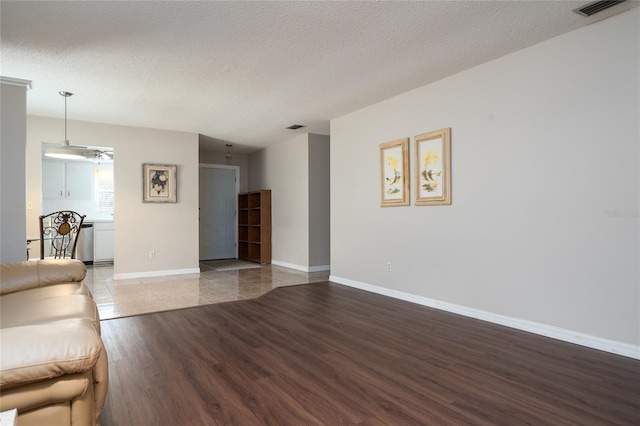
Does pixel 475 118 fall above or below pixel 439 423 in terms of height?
above

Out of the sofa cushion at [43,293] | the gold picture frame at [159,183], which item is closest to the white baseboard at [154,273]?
the gold picture frame at [159,183]

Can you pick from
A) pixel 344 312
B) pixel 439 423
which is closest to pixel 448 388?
pixel 439 423

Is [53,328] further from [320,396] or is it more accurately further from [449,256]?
[449,256]

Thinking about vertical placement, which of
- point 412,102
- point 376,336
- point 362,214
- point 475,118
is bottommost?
point 376,336

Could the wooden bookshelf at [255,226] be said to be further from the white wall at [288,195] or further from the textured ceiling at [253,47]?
the textured ceiling at [253,47]

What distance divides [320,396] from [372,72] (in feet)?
9.84

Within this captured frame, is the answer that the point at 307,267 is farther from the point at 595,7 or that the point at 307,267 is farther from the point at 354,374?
the point at 595,7

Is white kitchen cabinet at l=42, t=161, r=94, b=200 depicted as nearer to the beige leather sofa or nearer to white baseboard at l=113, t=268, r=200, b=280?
white baseboard at l=113, t=268, r=200, b=280

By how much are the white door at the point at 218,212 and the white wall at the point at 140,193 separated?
173 centimetres

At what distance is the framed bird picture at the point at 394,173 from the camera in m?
4.36

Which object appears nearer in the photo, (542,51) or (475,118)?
(542,51)

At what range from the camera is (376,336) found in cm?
310

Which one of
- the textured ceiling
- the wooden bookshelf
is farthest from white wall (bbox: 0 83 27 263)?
the wooden bookshelf

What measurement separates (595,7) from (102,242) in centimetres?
832
